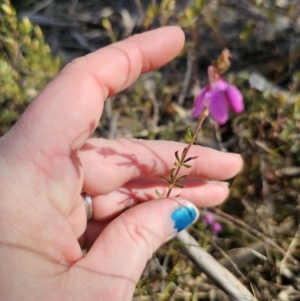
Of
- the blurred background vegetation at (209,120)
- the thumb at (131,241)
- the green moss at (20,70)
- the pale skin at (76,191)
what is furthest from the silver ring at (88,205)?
the green moss at (20,70)

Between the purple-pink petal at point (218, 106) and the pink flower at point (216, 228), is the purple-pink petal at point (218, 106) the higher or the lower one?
the higher one

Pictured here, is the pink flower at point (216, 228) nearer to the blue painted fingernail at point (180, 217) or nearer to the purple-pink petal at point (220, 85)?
the blue painted fingernail at point (180, 217)

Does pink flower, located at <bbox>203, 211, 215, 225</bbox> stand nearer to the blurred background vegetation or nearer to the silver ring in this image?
the blurred background vegetation

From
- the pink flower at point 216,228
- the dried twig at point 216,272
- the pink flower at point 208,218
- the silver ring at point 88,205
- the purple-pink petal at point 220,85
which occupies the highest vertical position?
the purple-pink petal at point 220,85

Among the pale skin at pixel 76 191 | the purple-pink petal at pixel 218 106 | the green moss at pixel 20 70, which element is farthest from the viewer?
the green moss at pixel 20 70

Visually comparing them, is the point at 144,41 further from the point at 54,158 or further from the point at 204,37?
the point at 204,37

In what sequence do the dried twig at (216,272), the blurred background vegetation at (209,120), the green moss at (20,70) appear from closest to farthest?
the dried twig at (216,272) → the blurred background vegetation at (209,120) → the green moss at (20,70)

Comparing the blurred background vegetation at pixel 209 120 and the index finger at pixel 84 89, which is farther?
the blurred background vegetation at pixel 209 120
